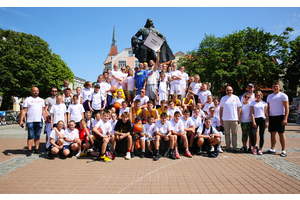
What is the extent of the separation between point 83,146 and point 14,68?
90.0 ft

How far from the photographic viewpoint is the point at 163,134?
6.25 meters

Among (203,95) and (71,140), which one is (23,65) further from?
(203,95)

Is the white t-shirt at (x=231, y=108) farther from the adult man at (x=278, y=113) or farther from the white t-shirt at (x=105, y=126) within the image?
the white t-shirt at (x=105, y=126)

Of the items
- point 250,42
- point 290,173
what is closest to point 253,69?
point 250,42

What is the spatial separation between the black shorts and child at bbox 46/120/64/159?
6.69 meters

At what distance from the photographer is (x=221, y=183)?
3.89m

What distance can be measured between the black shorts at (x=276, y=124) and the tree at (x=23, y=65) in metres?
30.0

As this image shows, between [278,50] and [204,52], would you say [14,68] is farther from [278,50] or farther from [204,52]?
[278,50]

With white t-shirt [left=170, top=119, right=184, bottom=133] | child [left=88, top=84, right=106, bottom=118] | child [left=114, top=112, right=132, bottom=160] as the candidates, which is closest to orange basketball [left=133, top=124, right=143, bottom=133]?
child [left=114, top=112, right=132, bottom=160]

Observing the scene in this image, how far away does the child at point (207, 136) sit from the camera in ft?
20.7

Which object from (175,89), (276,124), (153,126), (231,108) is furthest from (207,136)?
(175,89)

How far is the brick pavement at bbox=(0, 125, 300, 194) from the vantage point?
3.61 meters

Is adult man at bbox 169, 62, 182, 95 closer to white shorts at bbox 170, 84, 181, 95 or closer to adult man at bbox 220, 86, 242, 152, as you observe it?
white shorts at bbox 170, 84, 181, 95

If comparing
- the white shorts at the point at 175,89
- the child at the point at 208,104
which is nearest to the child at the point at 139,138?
the child at the point at 208,104
